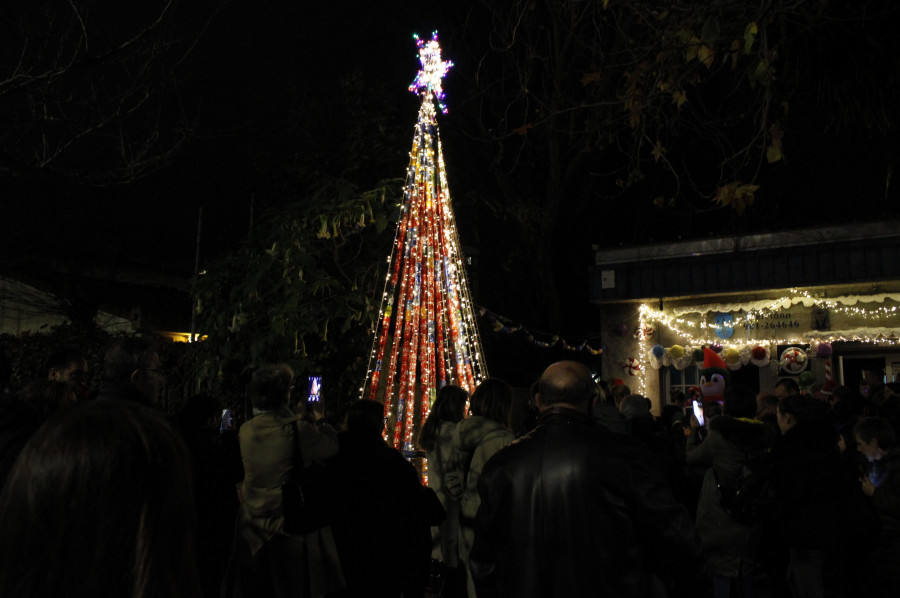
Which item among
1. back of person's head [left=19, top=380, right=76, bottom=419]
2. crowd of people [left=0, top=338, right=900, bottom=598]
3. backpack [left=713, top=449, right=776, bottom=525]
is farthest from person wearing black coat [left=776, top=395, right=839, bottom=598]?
back of person's head [left=19, top=380, right=76, bottom=419]

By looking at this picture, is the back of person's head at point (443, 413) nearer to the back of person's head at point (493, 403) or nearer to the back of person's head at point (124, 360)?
the back of person's head at point (493, 403)

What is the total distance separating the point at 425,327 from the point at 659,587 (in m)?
6.79

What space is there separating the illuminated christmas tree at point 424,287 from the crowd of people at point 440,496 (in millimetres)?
1792

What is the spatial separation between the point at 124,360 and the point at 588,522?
239cm

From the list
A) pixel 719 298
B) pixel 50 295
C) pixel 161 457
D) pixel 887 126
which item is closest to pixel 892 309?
pixel 719 298

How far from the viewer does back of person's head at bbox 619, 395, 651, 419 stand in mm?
6398

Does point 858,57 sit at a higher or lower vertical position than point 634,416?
higher

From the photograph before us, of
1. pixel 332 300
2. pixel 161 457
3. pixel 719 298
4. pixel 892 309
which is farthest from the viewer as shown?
pixel 719 298

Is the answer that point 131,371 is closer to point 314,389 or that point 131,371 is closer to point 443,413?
point 443,413

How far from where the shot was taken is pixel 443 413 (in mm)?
6004

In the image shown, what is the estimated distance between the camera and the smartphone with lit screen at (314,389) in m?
11.3

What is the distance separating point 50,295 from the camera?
23938mm

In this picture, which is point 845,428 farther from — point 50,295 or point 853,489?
point 50,295

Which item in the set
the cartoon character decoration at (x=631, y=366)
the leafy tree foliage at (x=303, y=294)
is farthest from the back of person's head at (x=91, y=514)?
the cartoon character decoration at (x=631, y=366)
